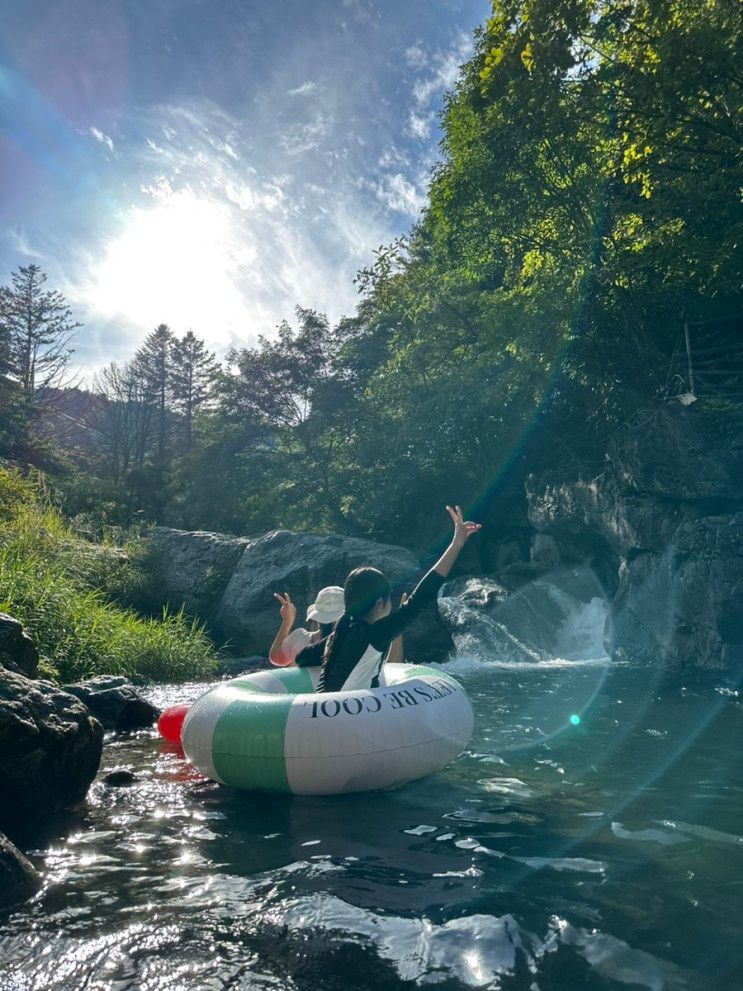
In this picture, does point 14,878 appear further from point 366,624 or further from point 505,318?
point 505,318

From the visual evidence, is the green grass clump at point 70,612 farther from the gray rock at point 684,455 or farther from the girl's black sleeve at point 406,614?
the gray rock at point 684,455

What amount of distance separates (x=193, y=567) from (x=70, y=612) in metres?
7.15

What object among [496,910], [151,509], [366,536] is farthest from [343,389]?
[496,910]

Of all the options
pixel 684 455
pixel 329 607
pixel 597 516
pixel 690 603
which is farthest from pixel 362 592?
pixel 597 516

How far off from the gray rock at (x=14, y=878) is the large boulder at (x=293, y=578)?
35.4ft

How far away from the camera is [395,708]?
476 centimetres

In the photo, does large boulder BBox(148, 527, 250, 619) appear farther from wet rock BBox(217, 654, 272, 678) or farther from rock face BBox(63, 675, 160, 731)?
rock face BBox(63, 675, 160, 731)

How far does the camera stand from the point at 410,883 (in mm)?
3293

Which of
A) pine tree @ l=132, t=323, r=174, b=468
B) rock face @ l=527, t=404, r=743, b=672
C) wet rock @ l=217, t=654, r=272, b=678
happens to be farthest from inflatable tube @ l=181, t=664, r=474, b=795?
pine tree @ l=132, t=323, r=174, b=468

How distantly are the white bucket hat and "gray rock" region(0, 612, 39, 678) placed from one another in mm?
2549

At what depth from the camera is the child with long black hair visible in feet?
16.9

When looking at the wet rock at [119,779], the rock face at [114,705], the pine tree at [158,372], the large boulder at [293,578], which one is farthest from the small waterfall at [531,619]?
the pine tree at [158,372]

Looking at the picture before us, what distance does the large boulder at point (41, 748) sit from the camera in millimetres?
4203

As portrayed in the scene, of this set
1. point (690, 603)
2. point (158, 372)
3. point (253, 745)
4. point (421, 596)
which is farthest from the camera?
point (158, 372)
